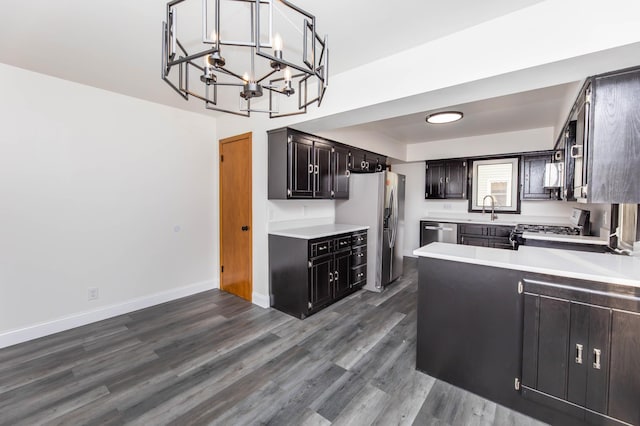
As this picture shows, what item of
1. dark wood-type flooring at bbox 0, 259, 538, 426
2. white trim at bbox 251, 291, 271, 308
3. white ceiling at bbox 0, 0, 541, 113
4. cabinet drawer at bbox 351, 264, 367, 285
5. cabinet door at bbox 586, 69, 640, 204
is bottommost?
dark wood-type flooring at bbox 0, 259, 538, 426

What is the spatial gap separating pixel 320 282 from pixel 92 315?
2606 mm

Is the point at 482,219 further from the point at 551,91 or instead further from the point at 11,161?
the point at 11,161

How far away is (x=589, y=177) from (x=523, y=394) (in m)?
1.51

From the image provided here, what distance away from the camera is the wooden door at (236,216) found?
3738 mm

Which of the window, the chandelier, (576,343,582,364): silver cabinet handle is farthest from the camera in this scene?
the window

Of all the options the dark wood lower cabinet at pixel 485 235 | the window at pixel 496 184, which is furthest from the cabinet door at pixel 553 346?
the window at pixel 496 184

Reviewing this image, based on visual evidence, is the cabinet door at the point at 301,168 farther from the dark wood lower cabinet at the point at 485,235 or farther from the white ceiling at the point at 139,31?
the dark wood lower cabinet at the point at 485,235

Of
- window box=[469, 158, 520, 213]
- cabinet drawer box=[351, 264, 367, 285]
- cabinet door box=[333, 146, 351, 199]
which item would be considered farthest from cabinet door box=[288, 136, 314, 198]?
window box=[469, 158, 520, 213]

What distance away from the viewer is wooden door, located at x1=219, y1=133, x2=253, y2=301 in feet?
12.3

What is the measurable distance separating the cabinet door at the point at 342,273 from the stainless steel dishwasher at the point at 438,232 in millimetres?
2463

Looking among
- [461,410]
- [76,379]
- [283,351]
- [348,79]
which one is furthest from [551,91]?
[76,379]

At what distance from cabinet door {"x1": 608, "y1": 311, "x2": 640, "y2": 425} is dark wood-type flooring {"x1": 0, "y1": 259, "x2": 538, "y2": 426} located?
511 mm

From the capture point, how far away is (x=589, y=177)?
5.99ft

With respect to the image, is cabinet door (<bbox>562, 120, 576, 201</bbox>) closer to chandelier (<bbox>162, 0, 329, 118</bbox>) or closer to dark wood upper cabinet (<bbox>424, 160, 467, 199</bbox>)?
chandelier (<bbox>162, 0, 329, 118</bbox>)
